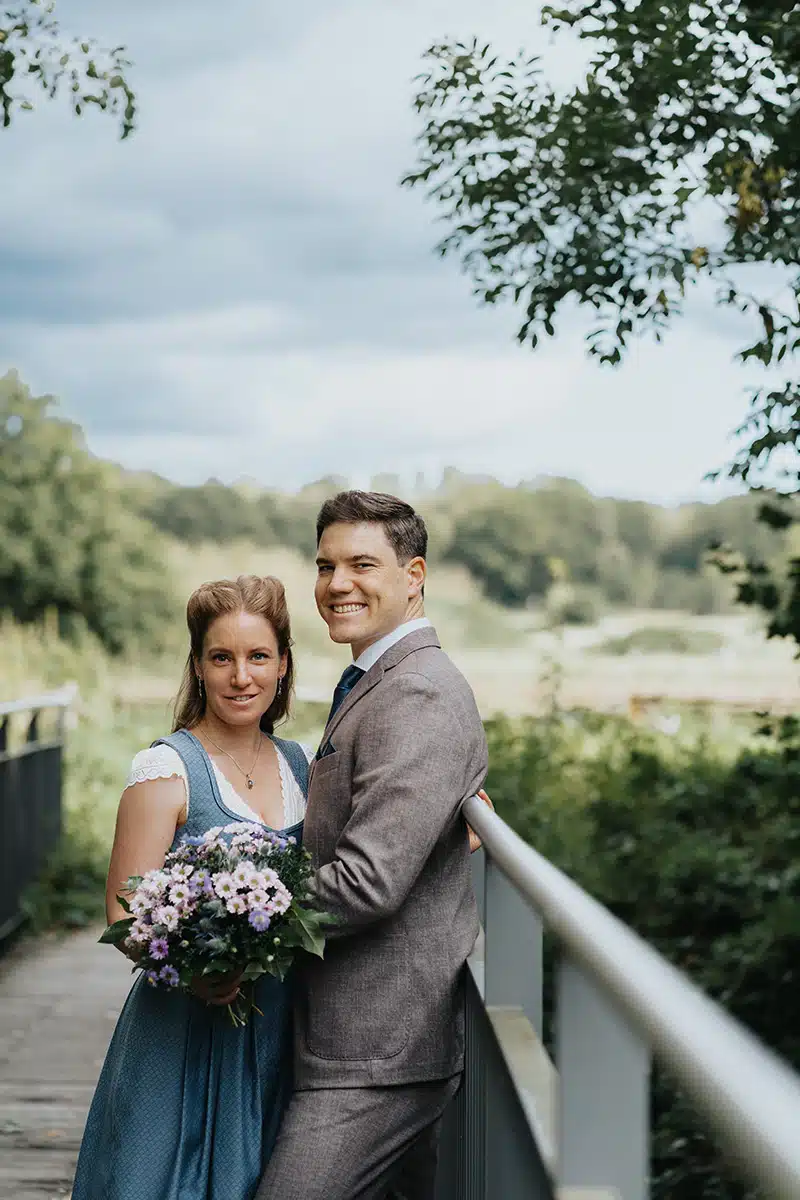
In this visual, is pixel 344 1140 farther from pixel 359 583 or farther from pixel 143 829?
pixel 359 583

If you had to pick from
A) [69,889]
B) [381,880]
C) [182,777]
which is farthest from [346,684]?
[69,889]

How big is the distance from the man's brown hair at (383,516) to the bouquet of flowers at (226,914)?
54 cm

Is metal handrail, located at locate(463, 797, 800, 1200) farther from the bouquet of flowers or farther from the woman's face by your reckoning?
the woman's face

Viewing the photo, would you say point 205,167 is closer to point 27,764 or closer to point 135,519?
point 135,519

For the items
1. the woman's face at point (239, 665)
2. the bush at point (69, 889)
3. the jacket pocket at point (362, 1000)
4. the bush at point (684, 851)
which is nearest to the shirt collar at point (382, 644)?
the woman's face at point (239, 665)

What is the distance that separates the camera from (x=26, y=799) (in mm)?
9289

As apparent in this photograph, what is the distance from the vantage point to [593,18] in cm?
492

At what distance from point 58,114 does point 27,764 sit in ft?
14.0

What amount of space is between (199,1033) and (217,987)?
8.7 inches

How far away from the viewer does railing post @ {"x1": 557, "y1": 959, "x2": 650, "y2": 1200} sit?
144cm

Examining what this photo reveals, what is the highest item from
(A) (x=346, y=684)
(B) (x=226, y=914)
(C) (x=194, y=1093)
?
(A) (x=346, y=684)

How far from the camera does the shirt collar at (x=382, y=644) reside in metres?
2.64

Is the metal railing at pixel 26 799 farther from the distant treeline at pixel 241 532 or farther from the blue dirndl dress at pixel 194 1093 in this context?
the distant treeline at pixel 241 532

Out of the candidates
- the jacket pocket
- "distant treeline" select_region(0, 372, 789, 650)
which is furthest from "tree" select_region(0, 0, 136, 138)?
"distant treeline" select_region(0, 372, 789, 650)
